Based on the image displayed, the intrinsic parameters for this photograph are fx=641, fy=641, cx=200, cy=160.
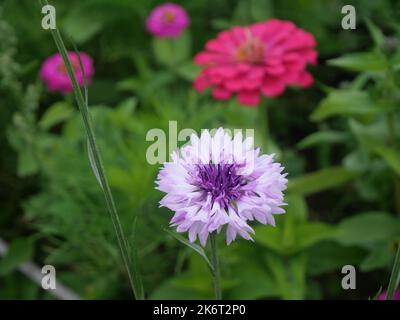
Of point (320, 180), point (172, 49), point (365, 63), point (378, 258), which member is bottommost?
point (378, 258)

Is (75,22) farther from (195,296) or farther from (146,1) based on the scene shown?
(195,296)

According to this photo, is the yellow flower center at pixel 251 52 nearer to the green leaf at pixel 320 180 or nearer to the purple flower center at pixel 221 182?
the green leaf at pixel 320 180

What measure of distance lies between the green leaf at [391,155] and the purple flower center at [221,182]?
1.43ft

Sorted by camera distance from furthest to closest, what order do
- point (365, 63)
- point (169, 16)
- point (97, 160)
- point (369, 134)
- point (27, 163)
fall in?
1. point (169, 16)
2. point (27, 163)
3. point (369, 134)
4. point (365, 63)
5. point (97, 160)

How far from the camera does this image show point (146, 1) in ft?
4.47

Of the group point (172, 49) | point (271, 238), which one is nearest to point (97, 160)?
point (271, 238)

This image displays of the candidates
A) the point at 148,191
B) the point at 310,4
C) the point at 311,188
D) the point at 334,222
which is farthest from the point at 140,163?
the point at 310,4

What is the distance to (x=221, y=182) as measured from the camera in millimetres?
466

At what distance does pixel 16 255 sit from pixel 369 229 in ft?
1.89

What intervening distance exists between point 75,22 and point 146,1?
0.16m

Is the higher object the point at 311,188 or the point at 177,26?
the point at 177,26

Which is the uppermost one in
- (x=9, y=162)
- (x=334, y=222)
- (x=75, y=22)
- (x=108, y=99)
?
(x=75, y=22)

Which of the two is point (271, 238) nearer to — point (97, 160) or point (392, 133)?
point (392, 133)
